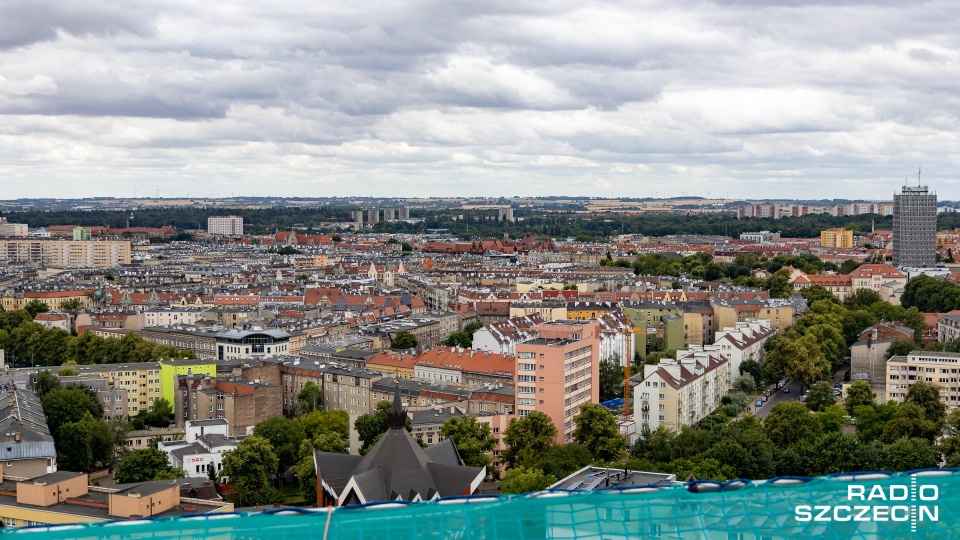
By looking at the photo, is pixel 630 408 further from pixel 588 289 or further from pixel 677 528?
pixel 588 289

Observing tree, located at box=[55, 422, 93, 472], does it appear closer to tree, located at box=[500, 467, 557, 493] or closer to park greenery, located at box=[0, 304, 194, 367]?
tree, located at box=[500, 467, 557, 493]

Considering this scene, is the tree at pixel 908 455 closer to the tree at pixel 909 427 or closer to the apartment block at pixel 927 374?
the tree at pixel 909 427


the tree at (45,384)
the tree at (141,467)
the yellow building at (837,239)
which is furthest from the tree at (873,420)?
the yellow building at (837,239)

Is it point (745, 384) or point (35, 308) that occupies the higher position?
point (35, 308)

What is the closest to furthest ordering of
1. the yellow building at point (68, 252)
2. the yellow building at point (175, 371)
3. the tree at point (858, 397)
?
1. the tree at point (858, 397)
2. the yellow building at point (175, 371)
3. the yellow building at point (68, 252)

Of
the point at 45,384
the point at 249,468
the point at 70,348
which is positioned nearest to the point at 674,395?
the point at 249,468

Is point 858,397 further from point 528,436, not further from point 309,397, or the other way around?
point 309,397
